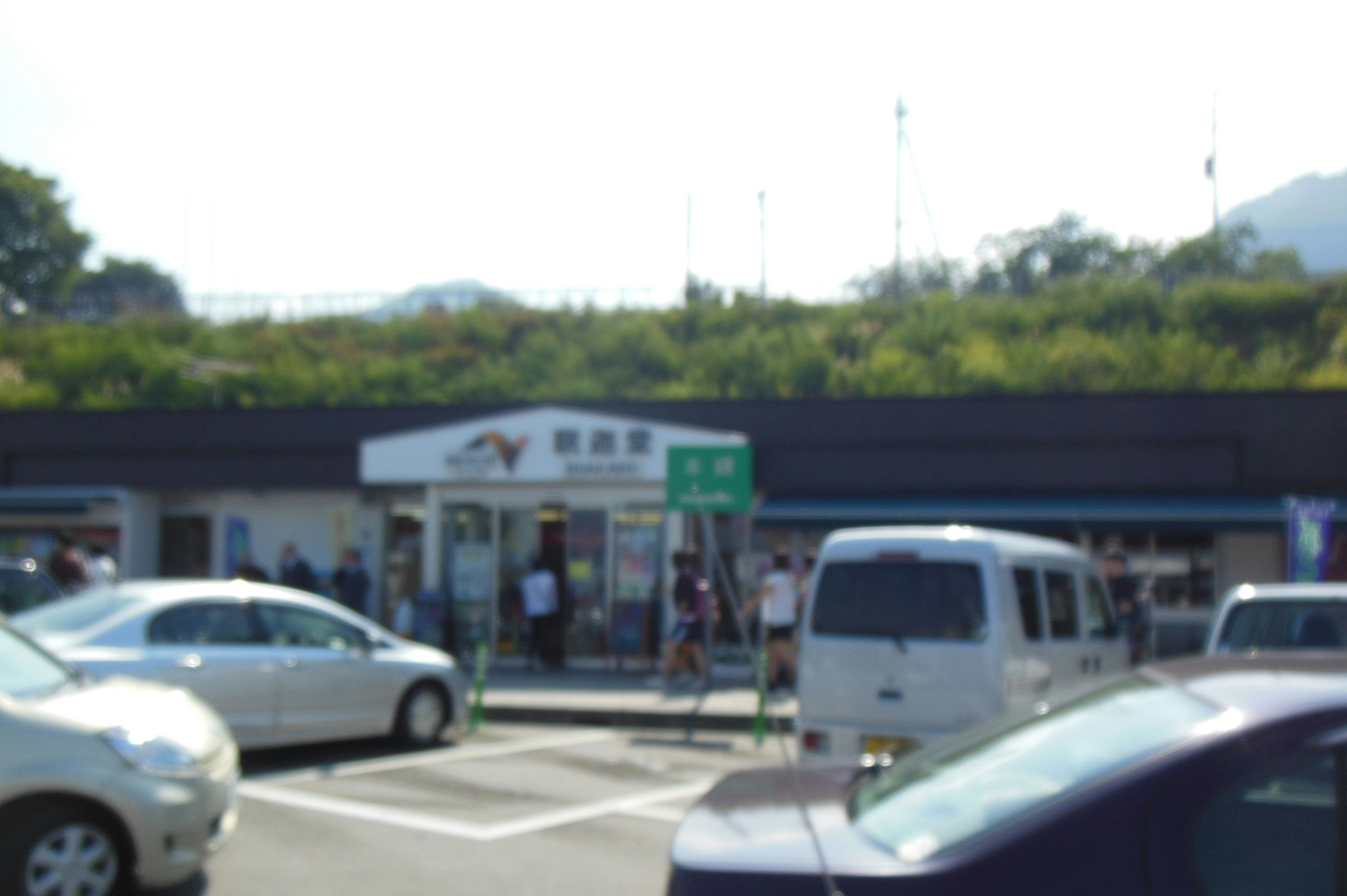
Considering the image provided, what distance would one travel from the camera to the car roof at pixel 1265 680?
2719 millimetres

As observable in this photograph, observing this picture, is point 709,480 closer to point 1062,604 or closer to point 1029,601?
point 1062,604

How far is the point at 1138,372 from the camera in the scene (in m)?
27.6

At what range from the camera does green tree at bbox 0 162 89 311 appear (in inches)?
2398

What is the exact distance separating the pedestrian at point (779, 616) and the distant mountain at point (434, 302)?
86.0 ft

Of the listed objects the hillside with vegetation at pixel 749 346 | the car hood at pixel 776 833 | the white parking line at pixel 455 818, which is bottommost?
the white parking line at pixel 455 818

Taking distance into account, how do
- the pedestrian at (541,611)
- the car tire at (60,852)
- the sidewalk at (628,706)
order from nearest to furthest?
1. the car tire at (60,852)
2. the sidewalk at (628,706)
3. the pedestrian at (541,611)

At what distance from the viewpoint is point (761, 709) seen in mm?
11930

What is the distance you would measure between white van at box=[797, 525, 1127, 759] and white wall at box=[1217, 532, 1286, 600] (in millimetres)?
9703

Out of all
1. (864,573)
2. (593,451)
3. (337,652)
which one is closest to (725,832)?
(864,573)

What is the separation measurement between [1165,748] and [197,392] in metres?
32.1

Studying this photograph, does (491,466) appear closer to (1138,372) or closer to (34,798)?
(34,798)

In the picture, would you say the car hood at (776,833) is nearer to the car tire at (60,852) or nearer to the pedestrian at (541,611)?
the car tire at (60,852)

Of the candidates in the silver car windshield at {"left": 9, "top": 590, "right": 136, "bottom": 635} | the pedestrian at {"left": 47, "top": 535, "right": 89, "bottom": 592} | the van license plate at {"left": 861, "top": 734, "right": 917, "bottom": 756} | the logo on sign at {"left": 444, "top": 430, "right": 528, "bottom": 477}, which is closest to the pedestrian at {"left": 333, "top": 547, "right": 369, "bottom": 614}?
the logo on sign at {"left": 444, "top": 430, "right": 528, "bottom": 477}

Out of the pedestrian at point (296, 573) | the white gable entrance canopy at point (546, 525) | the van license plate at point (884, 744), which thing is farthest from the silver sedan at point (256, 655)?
the pedestrian at point (296, 573)
